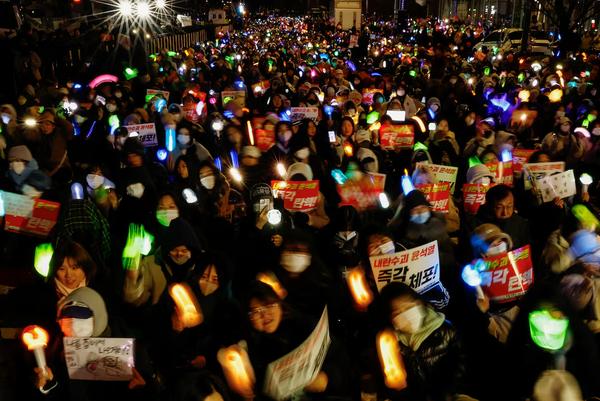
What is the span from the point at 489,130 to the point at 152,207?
15.7ft

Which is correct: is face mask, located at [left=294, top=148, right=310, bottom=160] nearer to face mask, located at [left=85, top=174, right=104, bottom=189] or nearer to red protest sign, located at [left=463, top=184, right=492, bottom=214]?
red protest sign, located at [left=463, top=184, right=492, bottom=214]

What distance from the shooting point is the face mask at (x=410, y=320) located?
3.54 metres

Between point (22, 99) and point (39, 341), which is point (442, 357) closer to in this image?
point (39, 341)

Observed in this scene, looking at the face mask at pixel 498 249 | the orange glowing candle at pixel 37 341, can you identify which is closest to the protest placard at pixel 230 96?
the face mask at pixel 498 249

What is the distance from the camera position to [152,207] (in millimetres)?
6102

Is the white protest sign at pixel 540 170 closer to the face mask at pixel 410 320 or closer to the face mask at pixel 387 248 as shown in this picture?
the face mask at pixel 387 248

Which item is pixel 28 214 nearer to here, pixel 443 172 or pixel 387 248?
pixel 387 248

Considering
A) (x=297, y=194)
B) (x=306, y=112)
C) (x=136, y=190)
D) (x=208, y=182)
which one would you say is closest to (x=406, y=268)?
(x=297, y=194)

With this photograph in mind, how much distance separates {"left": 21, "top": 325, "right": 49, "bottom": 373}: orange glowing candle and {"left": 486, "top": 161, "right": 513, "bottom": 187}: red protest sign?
5.37 m

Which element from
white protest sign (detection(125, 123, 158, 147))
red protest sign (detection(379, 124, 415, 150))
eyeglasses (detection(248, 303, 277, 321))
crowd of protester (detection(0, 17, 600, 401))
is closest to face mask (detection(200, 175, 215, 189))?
crowd of protester (detection(0, 17, 600, 401))

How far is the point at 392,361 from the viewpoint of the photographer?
3.51 meters

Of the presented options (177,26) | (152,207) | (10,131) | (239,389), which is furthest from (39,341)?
(177,26)

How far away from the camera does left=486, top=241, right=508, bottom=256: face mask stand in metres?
4.70

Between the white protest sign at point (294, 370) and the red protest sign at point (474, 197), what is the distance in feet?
12.5
